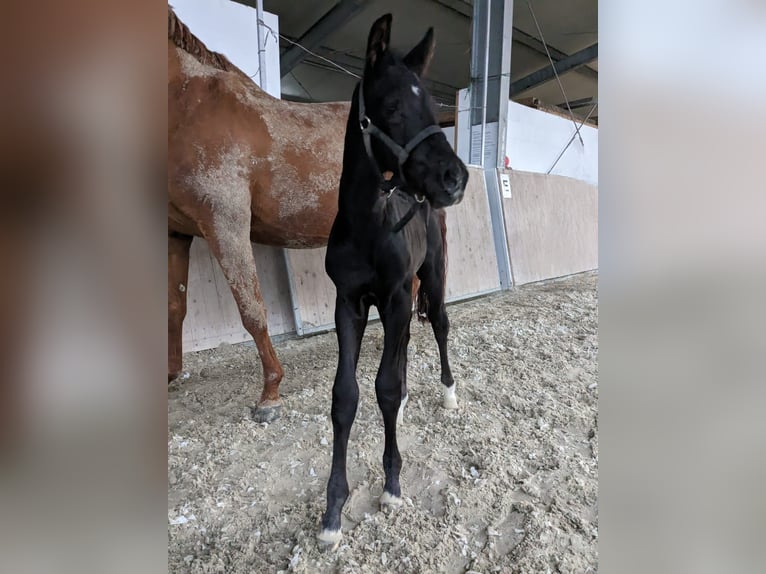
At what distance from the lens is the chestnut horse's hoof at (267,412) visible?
6.57 feet

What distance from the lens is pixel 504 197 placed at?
5523 mm

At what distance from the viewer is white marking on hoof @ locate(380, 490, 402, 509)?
4.45 feet

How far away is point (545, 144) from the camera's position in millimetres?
6980

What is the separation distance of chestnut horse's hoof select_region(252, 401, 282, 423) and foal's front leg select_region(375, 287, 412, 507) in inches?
30.9

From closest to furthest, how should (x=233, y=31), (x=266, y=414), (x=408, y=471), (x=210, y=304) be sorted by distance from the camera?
(x=408, y=471)
(x=266, y=414)
(x=210, y=304)
(x=233, y=31)

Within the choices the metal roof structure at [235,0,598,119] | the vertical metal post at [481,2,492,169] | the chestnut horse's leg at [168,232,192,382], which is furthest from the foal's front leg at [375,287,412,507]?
the metal roof structure at [235,0,598,119]

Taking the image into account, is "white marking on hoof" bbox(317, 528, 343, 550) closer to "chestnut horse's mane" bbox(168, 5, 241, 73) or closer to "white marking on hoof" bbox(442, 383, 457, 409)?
"white marking on hoof" bbox(442, 383, 457, 409)

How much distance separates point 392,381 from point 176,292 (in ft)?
4.91
